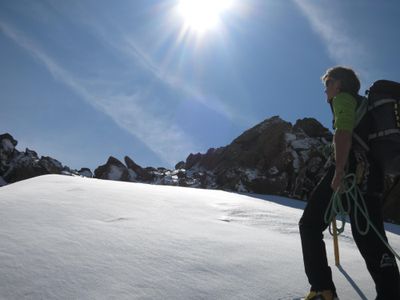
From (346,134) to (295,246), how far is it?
1.75m

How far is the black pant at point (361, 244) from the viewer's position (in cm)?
240

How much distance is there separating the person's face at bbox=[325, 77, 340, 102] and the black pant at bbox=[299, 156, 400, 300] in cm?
52

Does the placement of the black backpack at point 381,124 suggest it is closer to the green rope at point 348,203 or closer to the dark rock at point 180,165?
the green rope at point 348,203

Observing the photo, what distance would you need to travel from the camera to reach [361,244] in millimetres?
2549

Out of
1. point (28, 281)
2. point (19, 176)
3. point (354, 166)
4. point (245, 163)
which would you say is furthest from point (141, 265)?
point (19, 176)

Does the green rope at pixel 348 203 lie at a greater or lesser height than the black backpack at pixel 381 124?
lesser

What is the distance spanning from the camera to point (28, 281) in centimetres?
A: 232

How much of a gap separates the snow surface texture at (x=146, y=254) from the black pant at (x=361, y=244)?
0.23m

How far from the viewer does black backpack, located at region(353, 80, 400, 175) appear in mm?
2580

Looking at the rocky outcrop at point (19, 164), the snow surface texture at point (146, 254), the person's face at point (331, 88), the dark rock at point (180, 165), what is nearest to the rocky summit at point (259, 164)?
the rocky outcrop at point (19, 164)

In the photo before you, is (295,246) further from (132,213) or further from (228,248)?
(132,213)

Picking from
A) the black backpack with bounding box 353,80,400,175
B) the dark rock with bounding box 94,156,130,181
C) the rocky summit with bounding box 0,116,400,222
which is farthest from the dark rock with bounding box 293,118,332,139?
the dark rock with bounding box 94,156,130,181

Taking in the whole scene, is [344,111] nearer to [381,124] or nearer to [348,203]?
[381,124]

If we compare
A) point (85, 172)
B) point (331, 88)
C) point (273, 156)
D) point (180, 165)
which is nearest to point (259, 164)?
point (273, 156)
